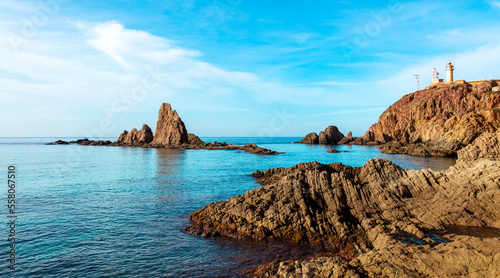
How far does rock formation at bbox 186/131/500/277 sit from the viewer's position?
33.1ft

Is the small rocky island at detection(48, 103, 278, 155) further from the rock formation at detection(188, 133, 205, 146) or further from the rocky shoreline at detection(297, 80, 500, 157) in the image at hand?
the rocky shoreline at detection(297, 80, 500, 157)

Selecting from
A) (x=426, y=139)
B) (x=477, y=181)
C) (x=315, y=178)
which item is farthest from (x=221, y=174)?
(x=426, y=139)

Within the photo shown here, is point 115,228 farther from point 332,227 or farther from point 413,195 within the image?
point 413,195

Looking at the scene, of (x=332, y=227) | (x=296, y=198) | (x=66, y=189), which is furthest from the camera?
(x=66, y=189)

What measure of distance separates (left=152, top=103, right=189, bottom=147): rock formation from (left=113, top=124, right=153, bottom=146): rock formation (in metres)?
6.72

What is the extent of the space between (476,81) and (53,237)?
14622 cm

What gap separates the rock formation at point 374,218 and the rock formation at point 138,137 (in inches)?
4469

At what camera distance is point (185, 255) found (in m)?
14.1

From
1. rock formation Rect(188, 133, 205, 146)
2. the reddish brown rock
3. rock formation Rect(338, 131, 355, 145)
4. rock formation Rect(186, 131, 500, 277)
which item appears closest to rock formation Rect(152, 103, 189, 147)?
rock formation Rect(188, 133, 205, 146)

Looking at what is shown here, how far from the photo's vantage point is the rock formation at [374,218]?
10094mm

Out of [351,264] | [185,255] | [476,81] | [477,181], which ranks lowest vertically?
[185,255]

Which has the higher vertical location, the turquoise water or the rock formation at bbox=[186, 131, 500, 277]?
the rock formation at bbox=[186, 131, 500, 277]

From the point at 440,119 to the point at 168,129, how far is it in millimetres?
97724

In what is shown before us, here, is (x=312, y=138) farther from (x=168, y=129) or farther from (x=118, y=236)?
(x=118, y=236)
